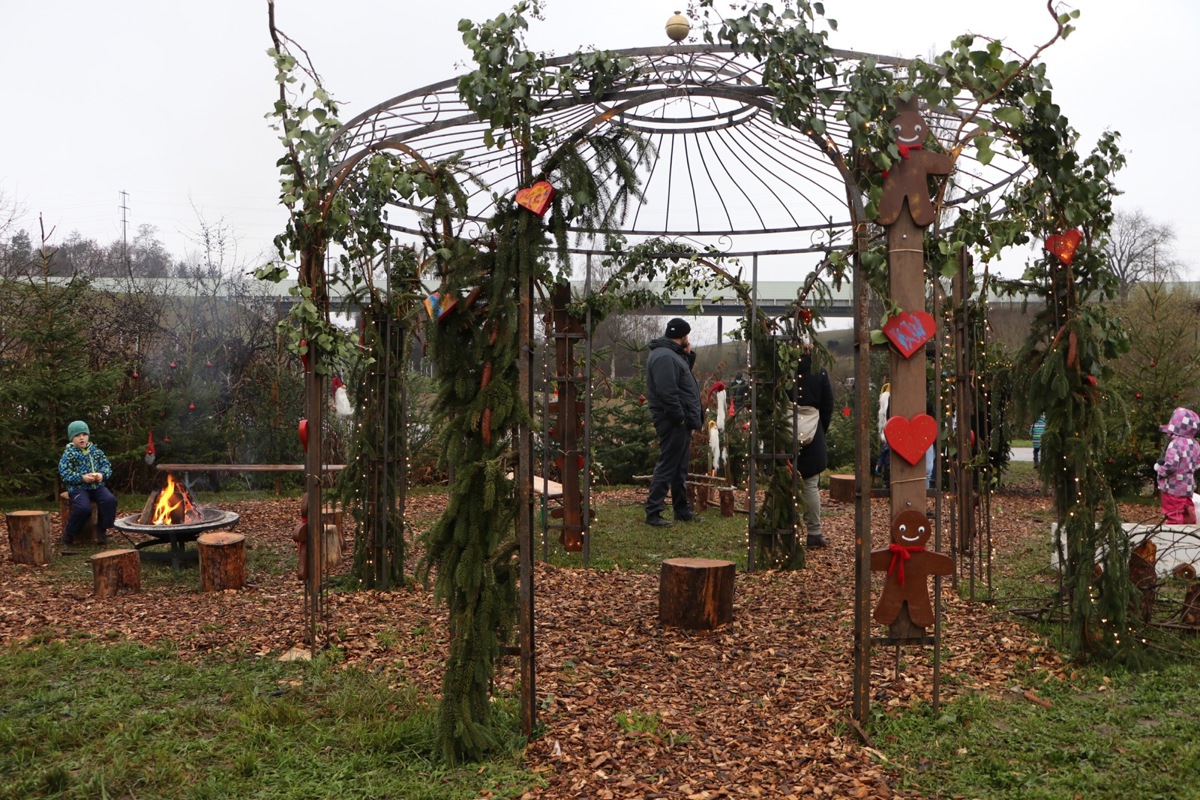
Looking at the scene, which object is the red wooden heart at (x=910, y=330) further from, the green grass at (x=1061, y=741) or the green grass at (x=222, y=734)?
the green grass at (x=222, y=734)

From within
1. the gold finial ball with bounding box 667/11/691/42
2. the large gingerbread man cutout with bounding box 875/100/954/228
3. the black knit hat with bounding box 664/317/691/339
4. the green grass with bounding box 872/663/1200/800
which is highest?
the gold finial ball with bounding box 667/11/691/42

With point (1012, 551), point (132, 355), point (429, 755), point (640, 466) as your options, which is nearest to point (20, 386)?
point (132, 355)

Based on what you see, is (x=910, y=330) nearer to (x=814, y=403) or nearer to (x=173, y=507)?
(x=814, y=403)

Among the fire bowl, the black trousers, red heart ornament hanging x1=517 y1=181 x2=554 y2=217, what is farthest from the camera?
the black trousers

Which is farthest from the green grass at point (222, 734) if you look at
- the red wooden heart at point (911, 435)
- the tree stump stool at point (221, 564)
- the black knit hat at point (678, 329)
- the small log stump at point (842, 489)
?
the small log stump at point (842, 489)

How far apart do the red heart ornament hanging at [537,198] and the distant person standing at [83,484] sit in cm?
732

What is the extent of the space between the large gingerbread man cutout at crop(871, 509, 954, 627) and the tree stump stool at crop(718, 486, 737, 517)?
666 cm

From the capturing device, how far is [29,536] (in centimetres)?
848

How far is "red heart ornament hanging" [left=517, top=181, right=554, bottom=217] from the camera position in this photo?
13.2 feet

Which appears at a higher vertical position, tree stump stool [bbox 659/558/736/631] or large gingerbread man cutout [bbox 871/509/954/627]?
large gingerbread man cutout [bbox 871/509/954/627]

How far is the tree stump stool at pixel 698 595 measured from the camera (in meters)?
6.07

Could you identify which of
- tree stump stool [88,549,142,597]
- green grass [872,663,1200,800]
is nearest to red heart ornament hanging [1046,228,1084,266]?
green grass [872,663,1200,800]

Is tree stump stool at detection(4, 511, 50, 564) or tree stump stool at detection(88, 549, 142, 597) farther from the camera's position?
tree stump stool at detection(4, 511, 50, 564)

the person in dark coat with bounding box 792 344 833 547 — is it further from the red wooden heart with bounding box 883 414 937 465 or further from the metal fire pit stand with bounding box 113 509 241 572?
the metal fire pit stand with bounding box 113 509 241 572
